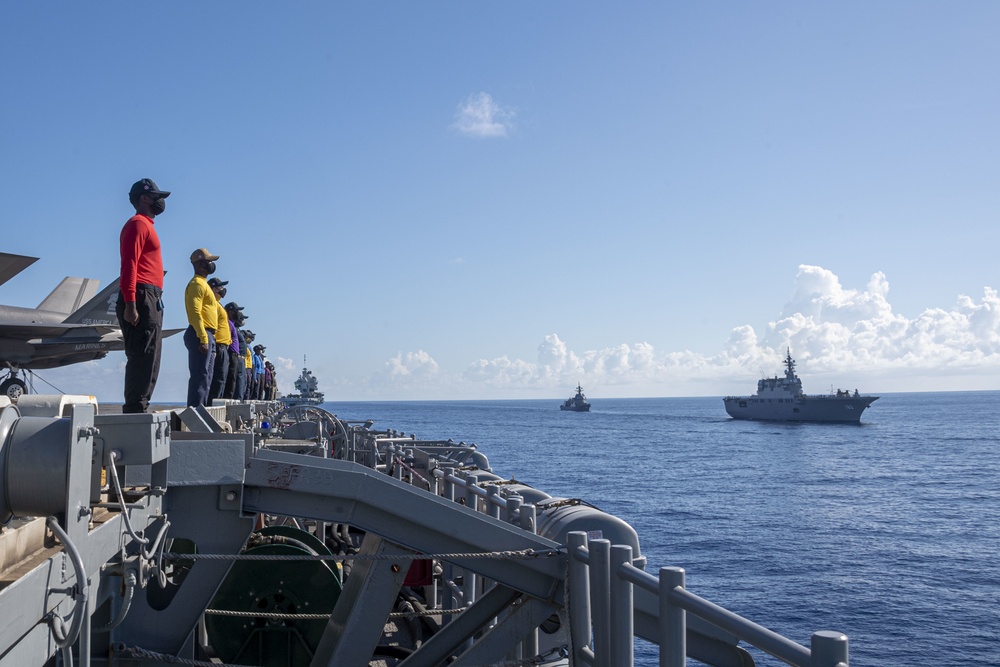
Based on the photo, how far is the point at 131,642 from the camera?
4.18 metres

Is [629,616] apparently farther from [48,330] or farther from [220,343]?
[48,330]

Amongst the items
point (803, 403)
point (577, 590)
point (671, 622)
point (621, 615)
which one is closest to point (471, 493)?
point (577, 590)

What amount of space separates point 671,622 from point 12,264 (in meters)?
28.2

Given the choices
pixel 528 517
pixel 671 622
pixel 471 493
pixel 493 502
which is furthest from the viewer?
pixel 471 493

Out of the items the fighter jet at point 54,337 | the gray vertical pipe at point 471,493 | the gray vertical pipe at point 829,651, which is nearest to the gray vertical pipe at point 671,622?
the gray vertical pipe at point 829,651

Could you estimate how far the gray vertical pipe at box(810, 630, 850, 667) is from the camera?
2209 mm

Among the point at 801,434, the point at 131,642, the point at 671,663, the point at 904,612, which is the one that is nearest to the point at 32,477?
the point at 131,642

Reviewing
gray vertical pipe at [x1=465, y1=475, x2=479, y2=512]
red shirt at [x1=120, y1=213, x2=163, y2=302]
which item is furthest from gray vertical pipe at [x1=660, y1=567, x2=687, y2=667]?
red shirt at [x1=120, y1=213, x2=163, y2=302]

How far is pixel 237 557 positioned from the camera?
3.67 metres

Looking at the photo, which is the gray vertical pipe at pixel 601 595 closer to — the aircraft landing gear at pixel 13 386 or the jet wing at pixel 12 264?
the jet wing at pixel 12 264

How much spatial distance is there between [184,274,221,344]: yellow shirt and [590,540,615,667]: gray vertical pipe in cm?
655

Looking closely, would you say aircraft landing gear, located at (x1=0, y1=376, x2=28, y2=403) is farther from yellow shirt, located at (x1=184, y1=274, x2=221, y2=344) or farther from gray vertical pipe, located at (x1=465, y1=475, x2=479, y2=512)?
gray vertical pipe, located at (x1=465, y1=475, x2=479, y2=512)

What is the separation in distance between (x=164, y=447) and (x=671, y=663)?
7.23ft

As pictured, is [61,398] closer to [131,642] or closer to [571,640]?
[131,642]
